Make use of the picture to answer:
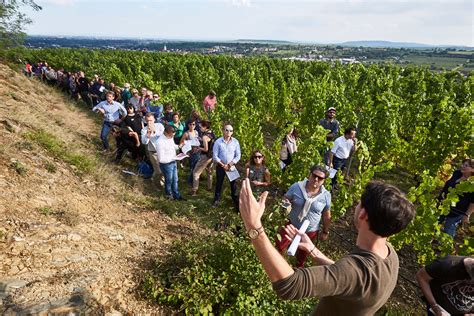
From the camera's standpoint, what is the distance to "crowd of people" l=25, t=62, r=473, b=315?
1.50 meters

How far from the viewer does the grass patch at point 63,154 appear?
6953 mm

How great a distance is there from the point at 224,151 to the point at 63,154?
3.68 meters

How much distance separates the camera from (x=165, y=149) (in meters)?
6.73

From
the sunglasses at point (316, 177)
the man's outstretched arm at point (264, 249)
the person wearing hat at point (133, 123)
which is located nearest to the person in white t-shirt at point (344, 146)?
the sunglasses at point (316, 177)

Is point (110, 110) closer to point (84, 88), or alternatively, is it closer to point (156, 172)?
point (156, 172)

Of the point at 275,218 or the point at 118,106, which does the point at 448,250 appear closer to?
the point at 275,218

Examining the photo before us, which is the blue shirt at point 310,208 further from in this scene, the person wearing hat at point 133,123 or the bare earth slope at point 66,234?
the person wearing hat at point 133,123

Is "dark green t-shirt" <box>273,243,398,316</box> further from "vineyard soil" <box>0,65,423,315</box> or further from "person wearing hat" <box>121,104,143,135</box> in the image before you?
"person wearing hat" <box>121,104,143,135</box>

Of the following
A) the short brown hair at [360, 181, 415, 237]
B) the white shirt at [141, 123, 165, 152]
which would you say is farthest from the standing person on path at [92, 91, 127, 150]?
the short brown hair at [360, 181, 415, 237]

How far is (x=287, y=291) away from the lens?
143 centimetres

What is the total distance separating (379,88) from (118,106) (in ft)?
45.4

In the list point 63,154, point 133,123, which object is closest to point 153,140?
point 133,123

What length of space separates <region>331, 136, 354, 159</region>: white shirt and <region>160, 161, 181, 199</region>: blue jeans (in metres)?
3.83

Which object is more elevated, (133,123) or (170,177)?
(133,123)
